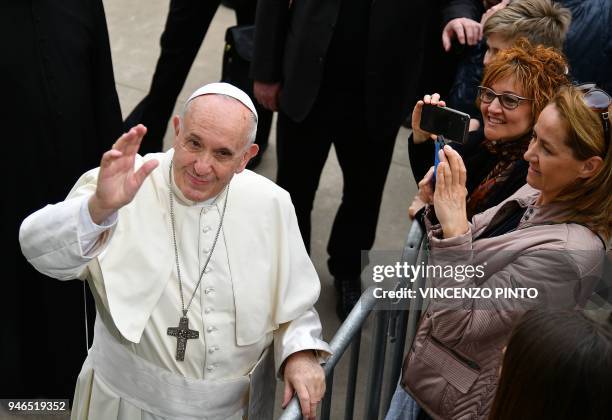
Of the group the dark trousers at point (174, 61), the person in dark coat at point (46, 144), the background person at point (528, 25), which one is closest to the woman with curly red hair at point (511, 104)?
the background person at point (528, 25)

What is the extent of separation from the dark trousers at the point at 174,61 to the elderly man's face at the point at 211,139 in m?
2.37

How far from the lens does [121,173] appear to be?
229cm

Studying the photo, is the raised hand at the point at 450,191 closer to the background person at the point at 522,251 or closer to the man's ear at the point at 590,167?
the background person at the point at 522,251

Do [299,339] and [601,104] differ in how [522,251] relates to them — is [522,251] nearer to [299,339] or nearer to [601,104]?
[601,104]

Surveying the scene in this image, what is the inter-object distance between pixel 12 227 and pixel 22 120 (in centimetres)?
42

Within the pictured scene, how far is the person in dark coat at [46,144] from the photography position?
3.25 metres

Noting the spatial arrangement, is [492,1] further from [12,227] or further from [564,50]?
[12,227]

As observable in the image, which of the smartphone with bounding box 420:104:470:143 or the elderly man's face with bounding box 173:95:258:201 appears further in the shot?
the smartphone with bounding box 420:104:470:143

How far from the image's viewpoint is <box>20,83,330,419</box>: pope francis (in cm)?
252

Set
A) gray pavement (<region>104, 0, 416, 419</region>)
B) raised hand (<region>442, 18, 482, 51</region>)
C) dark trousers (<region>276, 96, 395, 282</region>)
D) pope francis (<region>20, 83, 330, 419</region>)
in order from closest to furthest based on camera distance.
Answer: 1. pope francis (<region>20, 83, 330, 419</region>)
2. raised hand (<region>442, 18, 482, 51</region>)
3. dark trousers (<region>276, 96, 395, 282</region>)
4. gray pavement (<region>104, 0, 416, 419</region>)

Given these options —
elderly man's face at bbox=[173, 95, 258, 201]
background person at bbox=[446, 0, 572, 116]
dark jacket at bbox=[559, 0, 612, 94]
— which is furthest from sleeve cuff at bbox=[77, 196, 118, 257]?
dark jacket at bbox=[559, 0, 612, 94]

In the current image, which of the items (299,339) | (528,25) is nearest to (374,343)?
(299,339)

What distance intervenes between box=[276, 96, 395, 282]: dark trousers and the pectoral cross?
161 cm

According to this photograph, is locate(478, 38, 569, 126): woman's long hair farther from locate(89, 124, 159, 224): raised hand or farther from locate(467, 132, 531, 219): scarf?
locate(89, 124, 159, 224): raised hand
